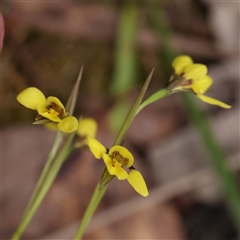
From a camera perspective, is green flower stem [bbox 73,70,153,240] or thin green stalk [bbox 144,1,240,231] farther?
thin green stalk [bbox 144,1,240,231]

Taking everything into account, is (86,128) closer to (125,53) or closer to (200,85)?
(200,85)

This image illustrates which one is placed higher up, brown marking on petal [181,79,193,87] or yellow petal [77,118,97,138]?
brown marking on petal [181,79,193,87]

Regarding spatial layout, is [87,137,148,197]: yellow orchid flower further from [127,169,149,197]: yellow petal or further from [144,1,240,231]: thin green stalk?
[144,1,240,231]: thin green stalk

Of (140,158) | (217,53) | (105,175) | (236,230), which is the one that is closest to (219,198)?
(236,230)

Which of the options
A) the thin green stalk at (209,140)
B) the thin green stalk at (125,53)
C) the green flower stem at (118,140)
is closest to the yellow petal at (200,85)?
the green flower stem at (118,140)

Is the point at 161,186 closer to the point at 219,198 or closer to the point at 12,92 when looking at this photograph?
the point at 219,198

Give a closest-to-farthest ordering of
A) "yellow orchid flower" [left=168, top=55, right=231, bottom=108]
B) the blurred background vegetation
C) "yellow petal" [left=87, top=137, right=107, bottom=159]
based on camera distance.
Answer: "yellow petal" [left=87, top=137, right=107, bottom=159], "yellow orchid flower" [left=168, top=55, right=231, bottom=108], the blurred background vegetation

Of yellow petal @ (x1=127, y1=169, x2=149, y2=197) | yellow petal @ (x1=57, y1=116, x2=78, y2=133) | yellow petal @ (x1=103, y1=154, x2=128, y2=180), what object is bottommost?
yellow petal @ (x1=127, y1=169, x2=149, y2=197)

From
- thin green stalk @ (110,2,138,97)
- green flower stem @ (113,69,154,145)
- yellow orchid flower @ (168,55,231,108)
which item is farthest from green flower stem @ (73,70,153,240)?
thin green stalk @ (110,2,138,97)
